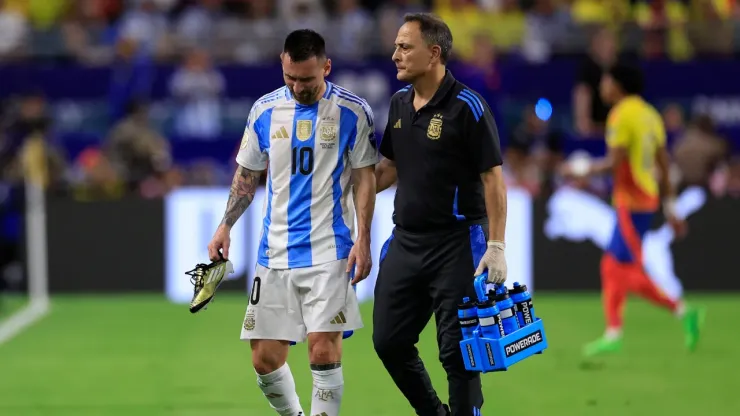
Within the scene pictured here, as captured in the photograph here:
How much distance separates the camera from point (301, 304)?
695 centimetres

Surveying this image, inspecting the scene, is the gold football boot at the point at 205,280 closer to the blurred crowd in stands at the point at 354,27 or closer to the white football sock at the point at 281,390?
the white football sock at the point at 281,390

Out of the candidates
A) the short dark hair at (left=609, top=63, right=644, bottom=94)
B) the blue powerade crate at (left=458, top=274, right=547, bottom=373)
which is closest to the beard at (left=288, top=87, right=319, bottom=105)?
the blue powerade crate at (left=458, top=274, right=547, bottom=373)

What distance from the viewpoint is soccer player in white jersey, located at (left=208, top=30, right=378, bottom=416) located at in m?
6.85

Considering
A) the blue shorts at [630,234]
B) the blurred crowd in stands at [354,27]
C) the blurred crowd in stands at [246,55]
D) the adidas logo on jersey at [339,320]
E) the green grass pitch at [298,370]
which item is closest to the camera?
the adidas logo on jersey at [339,320]

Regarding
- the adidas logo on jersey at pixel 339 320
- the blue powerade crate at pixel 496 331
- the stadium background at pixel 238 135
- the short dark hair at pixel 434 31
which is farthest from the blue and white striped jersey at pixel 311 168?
the stadium background at pixel 238 135

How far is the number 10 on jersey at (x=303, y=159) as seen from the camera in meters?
6.89

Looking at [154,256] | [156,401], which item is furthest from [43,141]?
[156,401]

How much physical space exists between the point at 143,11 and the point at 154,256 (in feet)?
14.9

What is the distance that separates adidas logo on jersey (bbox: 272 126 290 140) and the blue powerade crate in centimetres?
135

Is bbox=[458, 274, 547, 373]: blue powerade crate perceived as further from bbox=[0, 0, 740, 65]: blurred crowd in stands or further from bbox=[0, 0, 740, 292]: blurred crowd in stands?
bbox=[0, 0, 740, 65]: blurred crowd in stands

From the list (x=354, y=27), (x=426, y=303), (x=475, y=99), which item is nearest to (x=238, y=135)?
(x=354, y=27)

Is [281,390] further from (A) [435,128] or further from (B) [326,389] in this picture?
(A) [435,128]

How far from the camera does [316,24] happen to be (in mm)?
17094

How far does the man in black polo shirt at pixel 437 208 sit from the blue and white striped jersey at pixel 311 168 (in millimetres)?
236
